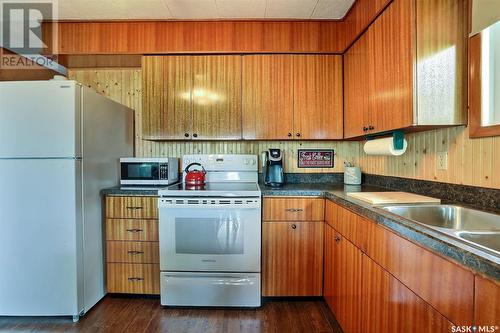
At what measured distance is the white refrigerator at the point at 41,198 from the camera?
6.10 feet

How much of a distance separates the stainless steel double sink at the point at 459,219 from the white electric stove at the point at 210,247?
103 cm

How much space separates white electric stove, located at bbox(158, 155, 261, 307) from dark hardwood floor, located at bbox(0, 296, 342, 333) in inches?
3.3

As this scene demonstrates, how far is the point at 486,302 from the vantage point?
68cm

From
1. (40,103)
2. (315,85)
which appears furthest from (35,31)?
(315,85)

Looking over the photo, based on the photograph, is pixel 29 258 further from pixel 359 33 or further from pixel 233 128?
pixel 359 33

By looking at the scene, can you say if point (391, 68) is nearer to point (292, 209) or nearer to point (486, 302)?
point (292, 209)

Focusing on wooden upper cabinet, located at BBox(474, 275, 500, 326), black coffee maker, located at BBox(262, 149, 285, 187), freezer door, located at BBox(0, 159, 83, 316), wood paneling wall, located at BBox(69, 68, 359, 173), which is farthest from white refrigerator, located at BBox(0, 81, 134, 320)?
wooden upper cabinet, located at BBox(474, 275, 500, 326)

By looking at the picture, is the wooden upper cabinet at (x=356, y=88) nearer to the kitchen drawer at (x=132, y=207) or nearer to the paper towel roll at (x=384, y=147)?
the paper towel roll at (x=384, y=147)

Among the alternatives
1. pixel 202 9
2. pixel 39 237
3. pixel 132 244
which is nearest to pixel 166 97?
pixel 202 9

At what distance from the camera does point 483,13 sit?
4.39 ft

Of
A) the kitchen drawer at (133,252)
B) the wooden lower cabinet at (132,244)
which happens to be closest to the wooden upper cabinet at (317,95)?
the wooden lower cabinet at (132,244)

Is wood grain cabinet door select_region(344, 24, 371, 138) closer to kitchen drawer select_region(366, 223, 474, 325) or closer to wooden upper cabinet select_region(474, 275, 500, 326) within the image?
kitchen drawer select_region(366, 223, 474, 325)

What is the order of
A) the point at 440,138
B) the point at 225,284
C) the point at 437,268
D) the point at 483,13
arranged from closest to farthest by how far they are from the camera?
1. the point at 437,268
2. the point at 483,13
3. the point at 440,138
4. the point at 225,284

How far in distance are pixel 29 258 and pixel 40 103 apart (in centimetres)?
110
